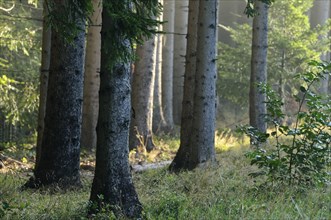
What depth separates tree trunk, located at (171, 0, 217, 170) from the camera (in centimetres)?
959

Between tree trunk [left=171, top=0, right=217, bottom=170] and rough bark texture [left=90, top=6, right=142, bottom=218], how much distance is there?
13.2 ft

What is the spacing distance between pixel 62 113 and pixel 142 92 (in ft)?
23.0

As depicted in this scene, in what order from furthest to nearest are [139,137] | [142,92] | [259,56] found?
1. [142,92]
2. [139,137]
3. [259,56]

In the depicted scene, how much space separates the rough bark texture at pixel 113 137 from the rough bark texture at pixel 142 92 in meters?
9.17

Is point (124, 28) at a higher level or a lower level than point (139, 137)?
higher

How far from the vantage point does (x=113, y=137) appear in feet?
18.7

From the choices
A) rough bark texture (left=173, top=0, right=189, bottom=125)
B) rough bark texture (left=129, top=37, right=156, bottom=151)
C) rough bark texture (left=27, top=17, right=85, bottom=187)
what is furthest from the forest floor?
rough bark texture (left=173, top=0, right=189, bottom=125)

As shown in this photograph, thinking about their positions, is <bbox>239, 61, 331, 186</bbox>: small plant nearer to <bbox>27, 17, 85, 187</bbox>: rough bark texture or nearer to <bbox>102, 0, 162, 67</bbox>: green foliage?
<bbox>102, 0, 162, 67</bbox>: green foliage

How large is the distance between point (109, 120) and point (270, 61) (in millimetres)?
16033

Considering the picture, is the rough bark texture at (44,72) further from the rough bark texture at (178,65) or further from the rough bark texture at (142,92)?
the rough bark texture at (178,65)

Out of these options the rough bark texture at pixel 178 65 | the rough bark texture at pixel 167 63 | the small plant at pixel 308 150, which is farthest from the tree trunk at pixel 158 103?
the small plant at pixel 308 150

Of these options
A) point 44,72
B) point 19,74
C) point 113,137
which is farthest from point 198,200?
point 19,74

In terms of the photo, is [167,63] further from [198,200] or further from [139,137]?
[198,200]

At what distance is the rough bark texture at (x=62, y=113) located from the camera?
8.16 m
